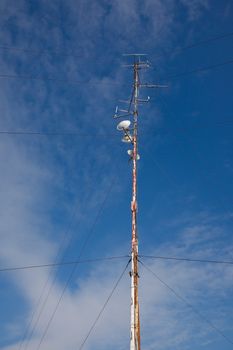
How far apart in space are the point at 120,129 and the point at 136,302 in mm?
8925

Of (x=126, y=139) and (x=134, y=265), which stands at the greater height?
(x=126, y=139)

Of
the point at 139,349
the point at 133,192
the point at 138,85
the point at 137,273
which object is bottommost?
Result: the point at 139,349

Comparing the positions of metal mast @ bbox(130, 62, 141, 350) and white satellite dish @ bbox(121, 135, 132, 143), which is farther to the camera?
white satellite dish @ bbox(121, 135, 132, 143)

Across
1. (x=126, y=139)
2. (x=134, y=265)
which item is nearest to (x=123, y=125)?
(x=126, y=139)

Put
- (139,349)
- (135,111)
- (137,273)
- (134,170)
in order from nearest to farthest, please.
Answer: (139,349), (137,273), (134,170), (135,111)

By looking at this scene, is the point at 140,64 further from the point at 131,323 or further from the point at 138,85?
the point at 131,323

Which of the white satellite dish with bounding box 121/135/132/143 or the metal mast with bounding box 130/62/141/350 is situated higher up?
the white satellite dish with bounding box 121/135/132/143

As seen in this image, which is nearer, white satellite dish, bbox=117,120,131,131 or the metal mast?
the metal mast

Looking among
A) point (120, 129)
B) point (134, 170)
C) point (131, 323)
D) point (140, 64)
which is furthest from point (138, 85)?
point (131, 323)

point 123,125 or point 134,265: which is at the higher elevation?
point 123,125

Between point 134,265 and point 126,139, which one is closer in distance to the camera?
point 134,265

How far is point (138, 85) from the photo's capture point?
24.8 m

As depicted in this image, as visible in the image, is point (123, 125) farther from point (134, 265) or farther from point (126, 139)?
point (134, 265)

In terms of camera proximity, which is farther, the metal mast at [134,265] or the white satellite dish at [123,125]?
the white satellite dish at [123,125]
